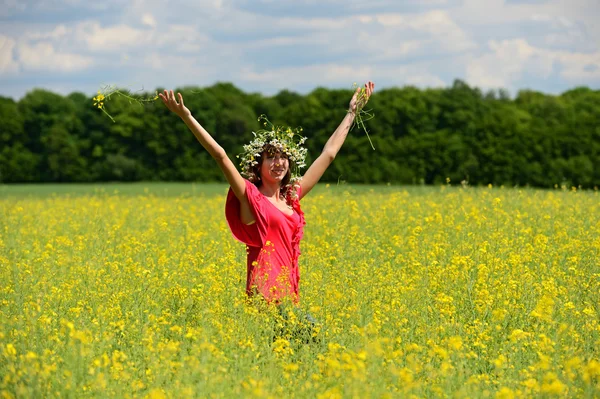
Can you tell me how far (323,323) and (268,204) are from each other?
3.56 feet

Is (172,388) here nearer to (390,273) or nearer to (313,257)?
(390,273)

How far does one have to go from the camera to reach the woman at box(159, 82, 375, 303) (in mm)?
6215

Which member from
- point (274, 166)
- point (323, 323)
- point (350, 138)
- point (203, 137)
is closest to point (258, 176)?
point (274, 166)

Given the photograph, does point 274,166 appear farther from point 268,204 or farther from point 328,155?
point 328,155

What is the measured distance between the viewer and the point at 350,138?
41812mm

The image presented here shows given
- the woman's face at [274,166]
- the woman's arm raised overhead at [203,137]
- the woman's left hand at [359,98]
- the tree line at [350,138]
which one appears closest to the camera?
the woman's arm raised overhead at [203,137]

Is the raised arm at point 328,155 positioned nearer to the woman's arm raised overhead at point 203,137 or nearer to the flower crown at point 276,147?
the flower crown at point 276,147

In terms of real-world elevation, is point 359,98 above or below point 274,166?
above

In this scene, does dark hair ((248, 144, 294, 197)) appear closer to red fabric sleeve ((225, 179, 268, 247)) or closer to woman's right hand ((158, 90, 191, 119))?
red fabric sleeve ((225, 179, 268, 247))

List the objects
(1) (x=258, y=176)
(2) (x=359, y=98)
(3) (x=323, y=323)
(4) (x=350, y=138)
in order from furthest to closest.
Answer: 1. (4) (x=350, y=138)
2. (2) (x=359, y=98)
3. (1) (x=258, y=176)
4. (3) (x=323, y=323)

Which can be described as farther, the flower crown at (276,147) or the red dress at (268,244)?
the flower crown at (276,147)

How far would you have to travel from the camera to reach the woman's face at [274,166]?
6586 millimetres

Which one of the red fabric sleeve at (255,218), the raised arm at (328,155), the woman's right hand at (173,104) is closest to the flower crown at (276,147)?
the raised arm at (328,155)

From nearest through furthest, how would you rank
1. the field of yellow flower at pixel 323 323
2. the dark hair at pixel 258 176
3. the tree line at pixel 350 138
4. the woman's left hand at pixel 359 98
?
the field of yellow flower at pixel 323 323, the dark hair at pixel 258 176, the woman's left hand at pixel 359 98, the tree line at pixel 350 138
